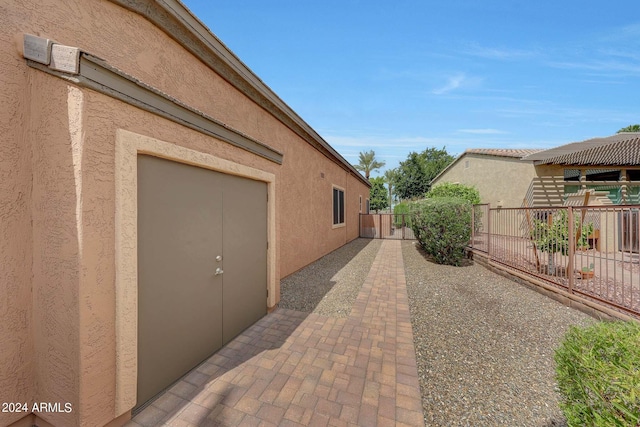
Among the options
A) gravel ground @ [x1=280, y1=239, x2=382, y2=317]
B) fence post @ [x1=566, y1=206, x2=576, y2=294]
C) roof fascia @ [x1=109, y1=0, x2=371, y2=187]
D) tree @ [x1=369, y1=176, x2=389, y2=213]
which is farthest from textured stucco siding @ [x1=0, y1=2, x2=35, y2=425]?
tree @ [x1=369, y1=176, x2=389, y2=213]

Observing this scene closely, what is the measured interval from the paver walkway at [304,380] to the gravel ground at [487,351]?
0.94 ft

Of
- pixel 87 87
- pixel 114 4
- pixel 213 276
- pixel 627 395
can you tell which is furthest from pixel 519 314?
pixel 114 4

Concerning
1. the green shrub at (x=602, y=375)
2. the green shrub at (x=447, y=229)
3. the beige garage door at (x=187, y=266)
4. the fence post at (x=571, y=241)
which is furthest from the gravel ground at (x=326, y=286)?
the fence post at (x=571, y=241)

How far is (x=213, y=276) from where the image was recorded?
304cm

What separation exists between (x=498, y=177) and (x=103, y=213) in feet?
61.0

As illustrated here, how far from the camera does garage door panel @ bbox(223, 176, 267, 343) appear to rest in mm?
3324

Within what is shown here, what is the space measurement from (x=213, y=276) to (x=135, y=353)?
1075 millimetres

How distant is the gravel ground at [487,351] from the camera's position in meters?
2.27

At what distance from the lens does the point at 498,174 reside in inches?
584

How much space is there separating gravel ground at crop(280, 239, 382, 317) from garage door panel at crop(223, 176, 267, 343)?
3.40 feet

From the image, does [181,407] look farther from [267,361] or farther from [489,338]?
[489,338]

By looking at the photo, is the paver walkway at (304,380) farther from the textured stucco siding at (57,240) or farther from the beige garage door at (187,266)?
the textured stucco siding at (57,240)

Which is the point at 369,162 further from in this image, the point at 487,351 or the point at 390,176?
the point at 487,351

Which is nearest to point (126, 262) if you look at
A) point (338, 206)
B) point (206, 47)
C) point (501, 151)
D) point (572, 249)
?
point (206, 47)
